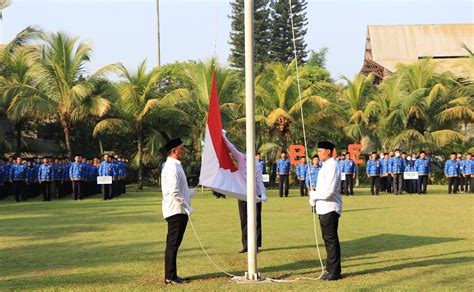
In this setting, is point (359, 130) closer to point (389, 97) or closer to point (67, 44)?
point (389, 97)

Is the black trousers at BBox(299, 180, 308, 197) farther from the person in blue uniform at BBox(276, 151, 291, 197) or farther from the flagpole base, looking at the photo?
the flagpole base

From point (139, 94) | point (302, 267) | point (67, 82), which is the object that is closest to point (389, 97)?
point (139, 94)

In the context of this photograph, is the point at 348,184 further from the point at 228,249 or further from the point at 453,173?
the point at 228,249

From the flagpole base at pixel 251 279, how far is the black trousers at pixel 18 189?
17.6 meters

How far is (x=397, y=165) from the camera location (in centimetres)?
2633

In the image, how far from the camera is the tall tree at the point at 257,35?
58.8m

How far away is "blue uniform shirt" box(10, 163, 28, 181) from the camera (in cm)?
2467

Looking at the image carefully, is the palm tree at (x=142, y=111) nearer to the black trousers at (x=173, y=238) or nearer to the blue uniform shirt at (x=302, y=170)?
the blue uniform shirt at (x=302, y=170)

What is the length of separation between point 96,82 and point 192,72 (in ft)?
16.1

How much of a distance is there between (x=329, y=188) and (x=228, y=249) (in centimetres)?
300

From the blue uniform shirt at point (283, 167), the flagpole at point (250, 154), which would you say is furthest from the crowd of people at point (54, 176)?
the flagpole at point (250, 154)

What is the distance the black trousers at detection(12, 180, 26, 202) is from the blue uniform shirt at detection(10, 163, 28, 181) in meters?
0.18

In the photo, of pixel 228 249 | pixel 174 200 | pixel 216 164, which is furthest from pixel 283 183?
pixel 174 200

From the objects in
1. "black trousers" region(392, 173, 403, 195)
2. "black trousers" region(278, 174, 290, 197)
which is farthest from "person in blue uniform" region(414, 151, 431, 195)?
"black trousers" region(278, 174, 290, 197)
